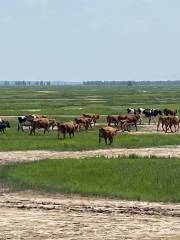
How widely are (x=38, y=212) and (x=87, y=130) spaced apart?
26928 millimetres

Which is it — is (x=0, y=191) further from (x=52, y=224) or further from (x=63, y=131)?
(x=63, y=131)

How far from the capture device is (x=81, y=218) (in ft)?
51.2

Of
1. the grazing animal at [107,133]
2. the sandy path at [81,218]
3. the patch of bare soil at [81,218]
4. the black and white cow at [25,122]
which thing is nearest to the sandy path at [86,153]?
the grazing animal at [107,133]

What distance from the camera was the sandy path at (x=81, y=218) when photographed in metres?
13.9

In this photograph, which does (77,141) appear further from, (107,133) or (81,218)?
(81,218)

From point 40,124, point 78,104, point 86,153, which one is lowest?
point 78,104

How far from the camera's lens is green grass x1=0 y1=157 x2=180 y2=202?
64.6 feet

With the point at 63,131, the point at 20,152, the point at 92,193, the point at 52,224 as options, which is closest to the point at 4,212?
the point at 52,224

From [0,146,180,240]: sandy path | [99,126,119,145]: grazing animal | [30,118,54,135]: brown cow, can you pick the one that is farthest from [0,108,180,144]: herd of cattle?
[0,146,180,240]: sandy path

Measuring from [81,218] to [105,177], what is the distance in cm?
672

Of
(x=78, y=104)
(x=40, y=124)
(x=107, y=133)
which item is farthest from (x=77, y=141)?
(x=78, y=104)

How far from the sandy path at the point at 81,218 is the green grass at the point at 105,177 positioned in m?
1.11

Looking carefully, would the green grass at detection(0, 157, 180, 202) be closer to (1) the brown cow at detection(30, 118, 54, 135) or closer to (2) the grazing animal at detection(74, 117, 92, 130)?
(1) the brown cow at detection(30, 118, 54, 135)

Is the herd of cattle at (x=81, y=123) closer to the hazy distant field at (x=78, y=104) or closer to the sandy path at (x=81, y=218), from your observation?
the hazy distant field at (x=78, y=104)
